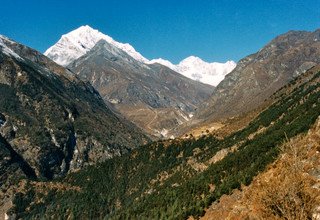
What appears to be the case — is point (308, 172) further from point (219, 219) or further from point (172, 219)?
point (172, 219)

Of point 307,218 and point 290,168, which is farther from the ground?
point 290,168

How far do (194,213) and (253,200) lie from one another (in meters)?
130

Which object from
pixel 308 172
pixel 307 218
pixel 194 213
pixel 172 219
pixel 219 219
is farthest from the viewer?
pixel 172 219

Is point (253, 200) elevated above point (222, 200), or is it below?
above

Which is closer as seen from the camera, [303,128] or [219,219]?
[219,219]

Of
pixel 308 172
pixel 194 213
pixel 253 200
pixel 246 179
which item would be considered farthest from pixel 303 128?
pixel 253 200

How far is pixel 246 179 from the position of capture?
15712cm

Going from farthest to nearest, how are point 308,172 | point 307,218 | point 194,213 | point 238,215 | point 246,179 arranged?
1. point 194,213
2. point 246,179
3. point 238,215
4. point 308,172
5. point 307,218

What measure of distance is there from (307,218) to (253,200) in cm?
489

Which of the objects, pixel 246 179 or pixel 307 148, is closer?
pixel 307 148

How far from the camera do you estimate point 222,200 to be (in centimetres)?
15825

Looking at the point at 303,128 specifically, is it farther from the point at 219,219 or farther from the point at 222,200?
the point at 219,219

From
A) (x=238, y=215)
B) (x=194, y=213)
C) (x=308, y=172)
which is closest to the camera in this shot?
(x=308, y=172)

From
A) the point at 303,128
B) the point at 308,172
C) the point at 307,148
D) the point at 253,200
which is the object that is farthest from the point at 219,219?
the point at 253,200
